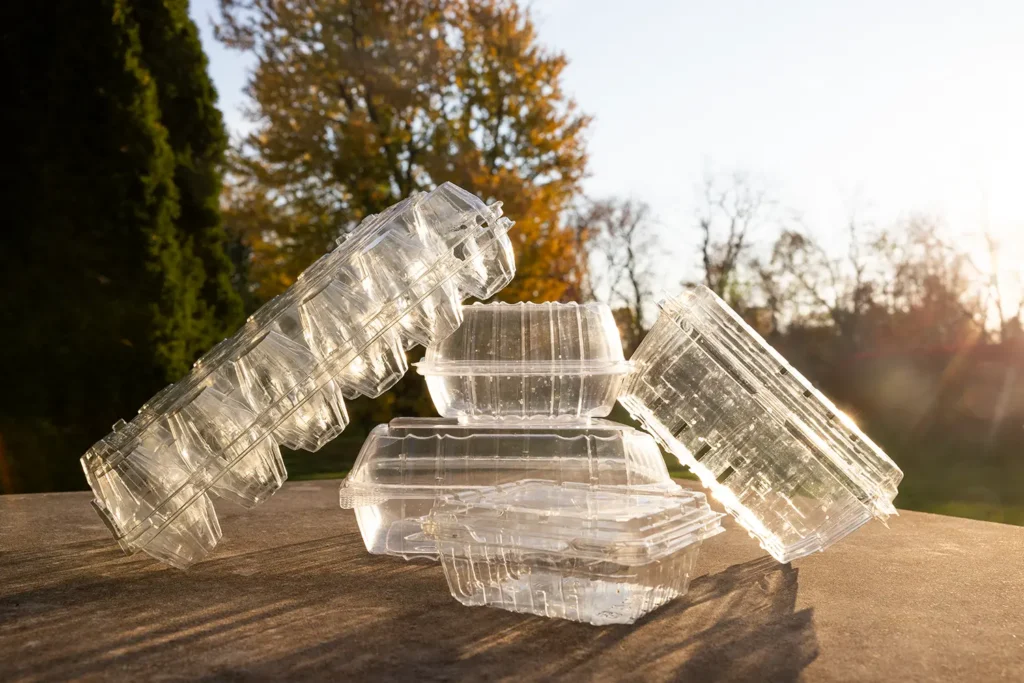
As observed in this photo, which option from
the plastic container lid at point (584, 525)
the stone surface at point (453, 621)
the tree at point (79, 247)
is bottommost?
the stone surface at point (453, 621)

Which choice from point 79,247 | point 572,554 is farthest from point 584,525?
point 79,247

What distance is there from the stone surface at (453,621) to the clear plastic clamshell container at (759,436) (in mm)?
320

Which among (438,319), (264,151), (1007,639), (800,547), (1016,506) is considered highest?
(264,151)

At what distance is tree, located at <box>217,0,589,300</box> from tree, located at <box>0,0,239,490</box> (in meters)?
2.59

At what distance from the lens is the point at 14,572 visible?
12.9 ft

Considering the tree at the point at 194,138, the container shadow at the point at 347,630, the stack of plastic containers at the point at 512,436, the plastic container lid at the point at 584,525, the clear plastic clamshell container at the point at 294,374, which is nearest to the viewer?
the container shadow at the point at 347,630

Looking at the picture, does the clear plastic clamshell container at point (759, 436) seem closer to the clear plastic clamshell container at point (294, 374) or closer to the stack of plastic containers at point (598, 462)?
the stack of plastic containers at point (598, 462)

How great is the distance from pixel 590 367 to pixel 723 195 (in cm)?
2335

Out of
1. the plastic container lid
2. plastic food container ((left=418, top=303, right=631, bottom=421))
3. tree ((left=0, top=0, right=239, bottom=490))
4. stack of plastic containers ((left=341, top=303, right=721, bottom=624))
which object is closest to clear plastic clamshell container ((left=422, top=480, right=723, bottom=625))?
the plastic container lid

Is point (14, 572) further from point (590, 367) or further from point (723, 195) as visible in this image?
point (723, 195)

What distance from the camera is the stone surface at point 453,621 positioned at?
2688mm

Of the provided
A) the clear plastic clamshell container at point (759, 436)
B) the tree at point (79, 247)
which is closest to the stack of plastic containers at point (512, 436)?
the clear plastic clamshell container at point (759, 436)

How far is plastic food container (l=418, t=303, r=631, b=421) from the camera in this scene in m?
4.31

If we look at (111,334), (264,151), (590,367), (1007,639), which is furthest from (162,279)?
(1007,639)
